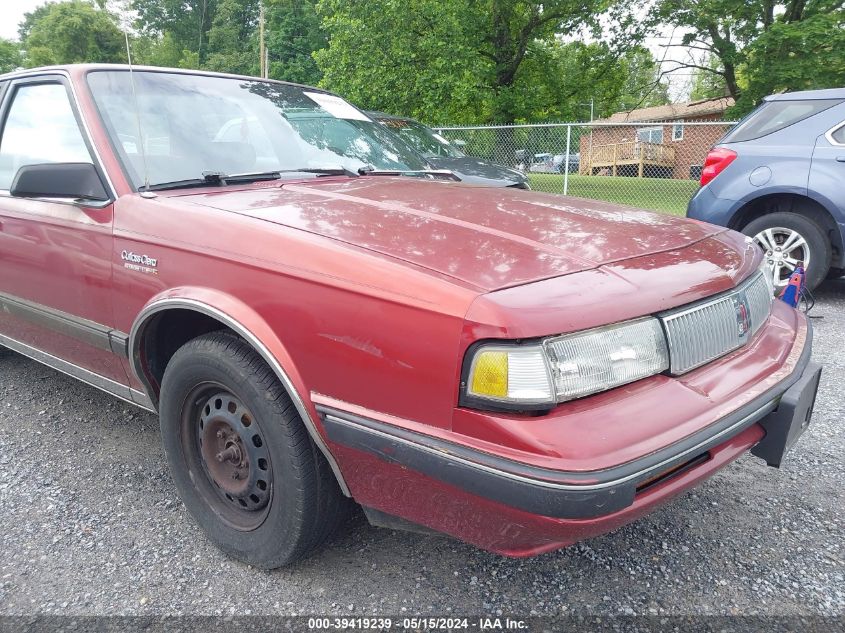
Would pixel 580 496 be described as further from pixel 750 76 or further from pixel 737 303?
pixel 750 76

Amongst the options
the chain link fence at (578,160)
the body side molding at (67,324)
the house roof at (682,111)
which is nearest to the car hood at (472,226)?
the body side molding at (67,324)

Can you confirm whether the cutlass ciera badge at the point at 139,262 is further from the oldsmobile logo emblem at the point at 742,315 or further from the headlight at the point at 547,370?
the oldsmobile logo emblem at the point at 742,315

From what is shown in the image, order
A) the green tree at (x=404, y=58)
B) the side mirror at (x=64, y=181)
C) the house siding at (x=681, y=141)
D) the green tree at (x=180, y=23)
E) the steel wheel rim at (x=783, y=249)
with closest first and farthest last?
the side mirror at (x=64, y=181) < the steel wheel rim at (x=783, y=249) < the house siding at (x=681, y=141) < the green tree at (x=404, y=58) < the green tree at (x=180, y=23)

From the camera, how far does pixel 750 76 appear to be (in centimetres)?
1755

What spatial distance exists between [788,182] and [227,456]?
5.07 metres

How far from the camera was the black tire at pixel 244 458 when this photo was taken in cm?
186

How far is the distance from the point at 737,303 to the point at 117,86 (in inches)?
102

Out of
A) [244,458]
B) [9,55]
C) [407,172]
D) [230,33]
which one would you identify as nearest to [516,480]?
[244,458]

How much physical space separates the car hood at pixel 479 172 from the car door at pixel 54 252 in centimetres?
494

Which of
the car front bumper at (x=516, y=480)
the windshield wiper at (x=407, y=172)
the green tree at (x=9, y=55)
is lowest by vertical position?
the car front bumper at (x=516, y=480)

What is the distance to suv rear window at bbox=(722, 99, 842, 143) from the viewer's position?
5215 mm

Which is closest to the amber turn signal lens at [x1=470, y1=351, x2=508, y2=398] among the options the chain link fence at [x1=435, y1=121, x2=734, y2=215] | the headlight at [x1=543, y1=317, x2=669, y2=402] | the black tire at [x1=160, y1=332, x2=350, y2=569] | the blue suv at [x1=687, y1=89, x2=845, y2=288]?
the headlight at [x1=543, y1=317, x2=669, y2=402]

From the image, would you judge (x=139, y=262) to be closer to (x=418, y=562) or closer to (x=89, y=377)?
(x=89, y=377)

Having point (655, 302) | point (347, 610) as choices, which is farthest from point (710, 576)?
point (347, 610)
